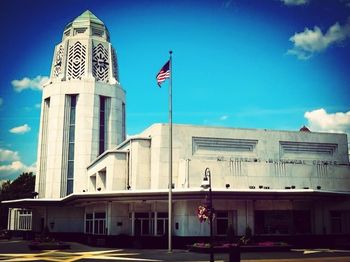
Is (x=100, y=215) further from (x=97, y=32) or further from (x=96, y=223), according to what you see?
(x=97, y=32)

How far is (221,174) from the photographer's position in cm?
4781

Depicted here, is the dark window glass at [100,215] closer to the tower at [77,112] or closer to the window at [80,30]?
the tower at [77,112]

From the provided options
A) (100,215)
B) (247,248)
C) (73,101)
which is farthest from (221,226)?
(73,101)

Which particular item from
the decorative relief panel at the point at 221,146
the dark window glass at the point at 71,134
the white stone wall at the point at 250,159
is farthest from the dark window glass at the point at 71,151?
the decorative relief panel at the point at 221,146

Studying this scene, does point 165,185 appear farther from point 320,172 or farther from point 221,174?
point 320,172

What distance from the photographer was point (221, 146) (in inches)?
1984

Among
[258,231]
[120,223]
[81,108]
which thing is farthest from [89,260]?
[81,108]

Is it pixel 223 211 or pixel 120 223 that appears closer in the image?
pixel 223 211

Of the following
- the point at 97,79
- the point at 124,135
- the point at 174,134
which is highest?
the point at 97,79

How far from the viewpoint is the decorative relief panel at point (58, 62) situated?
82625mm

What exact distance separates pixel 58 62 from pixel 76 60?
13.1 ft

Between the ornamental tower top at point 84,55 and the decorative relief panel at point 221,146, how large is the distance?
3746 cm

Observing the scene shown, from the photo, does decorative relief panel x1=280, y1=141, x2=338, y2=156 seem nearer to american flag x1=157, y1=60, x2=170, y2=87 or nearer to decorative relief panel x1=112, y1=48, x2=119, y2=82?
american flag x1=157, y1=60, x2=170, y2=87

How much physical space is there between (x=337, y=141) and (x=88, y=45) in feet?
161
